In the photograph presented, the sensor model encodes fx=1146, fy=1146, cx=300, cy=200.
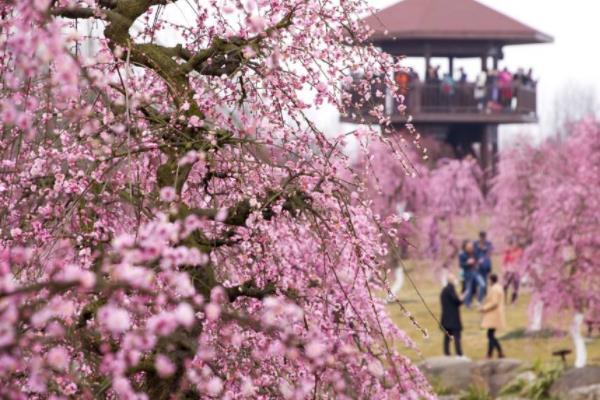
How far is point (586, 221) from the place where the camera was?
19531 mm

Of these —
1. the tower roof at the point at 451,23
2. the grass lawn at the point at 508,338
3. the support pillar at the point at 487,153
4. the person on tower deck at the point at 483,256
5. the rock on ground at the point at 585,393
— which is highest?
the tower roof at the point at 451,23

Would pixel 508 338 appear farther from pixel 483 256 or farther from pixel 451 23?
pixel 451 23

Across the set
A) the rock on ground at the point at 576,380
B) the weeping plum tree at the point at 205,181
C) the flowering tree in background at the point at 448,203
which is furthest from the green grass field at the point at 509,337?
the weeping plum tree at the point at 205,181

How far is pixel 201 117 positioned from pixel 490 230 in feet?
78.8

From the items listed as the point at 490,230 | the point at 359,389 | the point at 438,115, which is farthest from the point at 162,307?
the point at 438,115

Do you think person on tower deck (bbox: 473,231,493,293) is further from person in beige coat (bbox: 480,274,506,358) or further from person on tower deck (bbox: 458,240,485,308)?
person in beige coat (bbox: 480,274,506,358)

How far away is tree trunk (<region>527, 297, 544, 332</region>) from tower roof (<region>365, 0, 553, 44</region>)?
13.5m

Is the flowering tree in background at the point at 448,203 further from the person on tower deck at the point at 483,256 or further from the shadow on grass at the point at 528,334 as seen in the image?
the shadow on grass at the point at 528,334

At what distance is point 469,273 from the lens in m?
26.9

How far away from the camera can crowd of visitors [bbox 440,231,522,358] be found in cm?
1861

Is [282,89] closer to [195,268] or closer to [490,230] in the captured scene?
[195,268]

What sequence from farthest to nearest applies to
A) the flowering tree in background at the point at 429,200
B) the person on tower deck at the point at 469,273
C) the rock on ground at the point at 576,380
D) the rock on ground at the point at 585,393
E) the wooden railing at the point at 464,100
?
the wooden railing at the point at 464,100 < the flowering tree in background at the point at 429,200 < the person on tower deck at the point at 469,273 < the rock on ground at the point at 576,380 < the rock on ground at the point at 585,393

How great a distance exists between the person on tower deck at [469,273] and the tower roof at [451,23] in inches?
369

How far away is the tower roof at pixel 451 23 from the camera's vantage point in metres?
34.9
